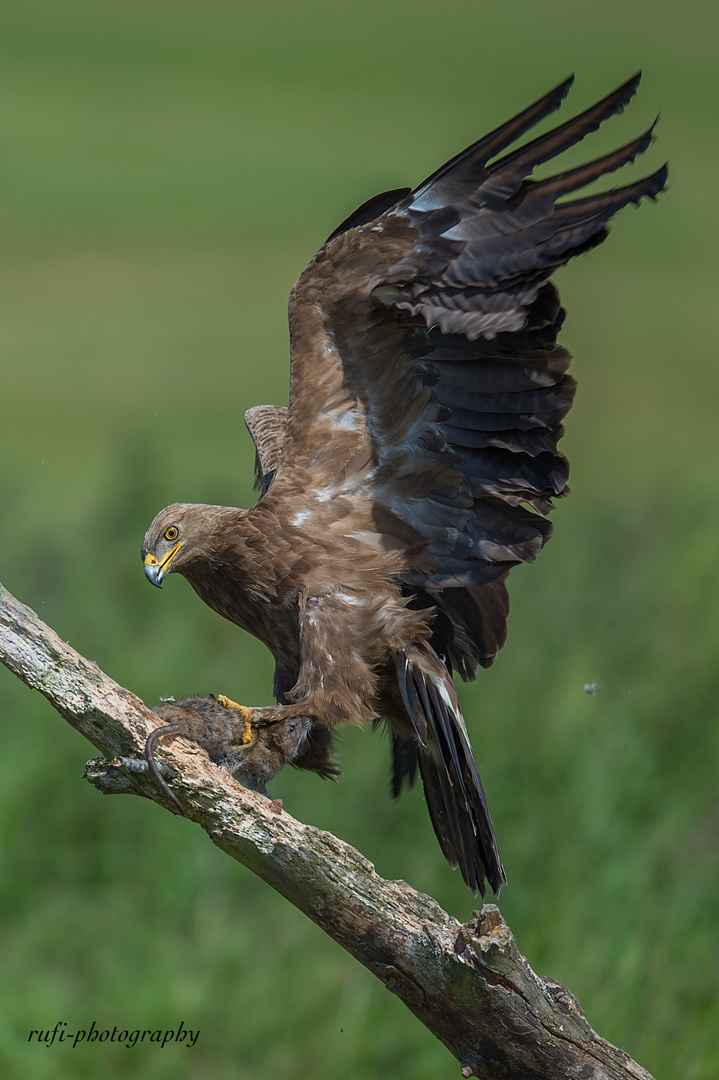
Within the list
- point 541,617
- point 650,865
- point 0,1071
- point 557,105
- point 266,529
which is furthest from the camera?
point 541,617

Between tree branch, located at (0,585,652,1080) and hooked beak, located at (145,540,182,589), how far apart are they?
28.5 inches

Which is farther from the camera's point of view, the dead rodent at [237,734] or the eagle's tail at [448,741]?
the eagle's tail at [448,741]

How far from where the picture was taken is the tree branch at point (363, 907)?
2684 millimetres

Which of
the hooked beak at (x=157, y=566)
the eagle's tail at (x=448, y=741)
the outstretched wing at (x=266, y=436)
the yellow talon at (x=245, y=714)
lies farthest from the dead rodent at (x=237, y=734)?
the outstretched wing at (x=266, y=436)

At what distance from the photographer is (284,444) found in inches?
142

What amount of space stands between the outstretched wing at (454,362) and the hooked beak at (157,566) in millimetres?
362

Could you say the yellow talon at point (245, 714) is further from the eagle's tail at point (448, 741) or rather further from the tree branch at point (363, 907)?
the eagle's tail at point (448, 741)

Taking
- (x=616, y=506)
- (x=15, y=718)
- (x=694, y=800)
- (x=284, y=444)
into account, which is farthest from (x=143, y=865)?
(x=616, y=506)

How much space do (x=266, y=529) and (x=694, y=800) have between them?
3812 mm

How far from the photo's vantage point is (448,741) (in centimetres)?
334

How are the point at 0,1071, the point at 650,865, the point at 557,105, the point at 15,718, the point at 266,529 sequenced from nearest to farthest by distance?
the point at 557,105
the point at 266,529
the point at 0,1071
the point at 650,865
the point at 15,718

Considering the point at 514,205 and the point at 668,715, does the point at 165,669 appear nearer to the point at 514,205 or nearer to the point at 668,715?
the point at 668,715

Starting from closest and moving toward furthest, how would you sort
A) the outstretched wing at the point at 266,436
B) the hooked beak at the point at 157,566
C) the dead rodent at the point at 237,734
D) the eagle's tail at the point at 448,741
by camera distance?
1. the dead rodent at the point at 237,734
2. the eagle's tail at the point at 448,741
3. the hooked beak at the point at 157,566
4. the outstretched wing at the point at 266,436

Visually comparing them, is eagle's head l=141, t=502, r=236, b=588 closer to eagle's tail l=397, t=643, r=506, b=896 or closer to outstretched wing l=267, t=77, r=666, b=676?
outstretched wing l=267, t=77, r=666, b=676
